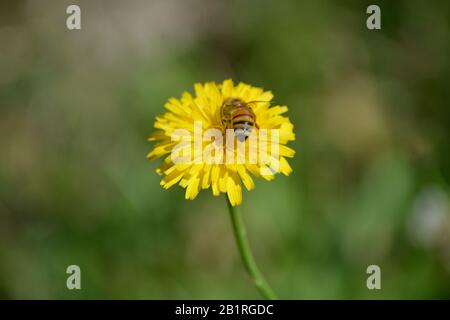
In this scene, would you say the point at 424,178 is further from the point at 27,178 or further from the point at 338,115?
the point at 27,178

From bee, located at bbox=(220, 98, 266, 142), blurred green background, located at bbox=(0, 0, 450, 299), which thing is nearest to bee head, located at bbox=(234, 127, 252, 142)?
bee, located at bbox=(220, 98, 266, 142)

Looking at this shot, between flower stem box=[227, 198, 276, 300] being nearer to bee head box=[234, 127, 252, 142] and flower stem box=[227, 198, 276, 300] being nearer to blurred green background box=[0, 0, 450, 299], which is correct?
bee head box=[234, 127, 252, 142]

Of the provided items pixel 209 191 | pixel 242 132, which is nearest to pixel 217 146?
pixel 242 132

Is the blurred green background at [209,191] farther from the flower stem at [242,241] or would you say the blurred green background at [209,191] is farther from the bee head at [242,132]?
the bee head at [242,132]

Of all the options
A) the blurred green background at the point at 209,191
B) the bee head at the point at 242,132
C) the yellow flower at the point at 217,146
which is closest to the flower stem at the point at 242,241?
the yellow flower at the point at 217,146

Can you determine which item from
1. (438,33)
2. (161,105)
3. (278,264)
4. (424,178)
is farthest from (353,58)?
(278,264)
